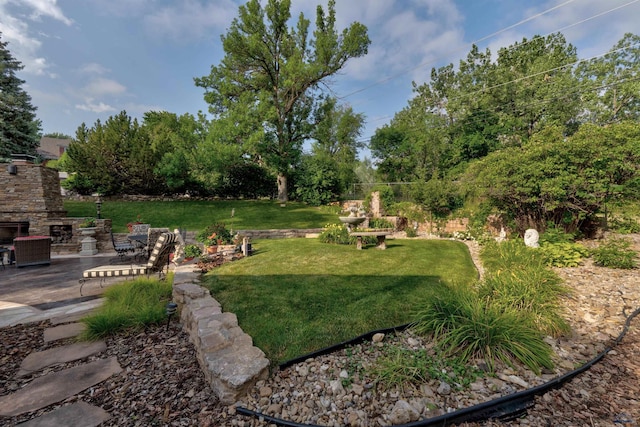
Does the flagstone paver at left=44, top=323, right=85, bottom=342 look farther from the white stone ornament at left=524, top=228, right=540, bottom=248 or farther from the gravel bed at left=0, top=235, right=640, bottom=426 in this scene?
the white stone ornament at left=524, top=228, right=540, bottom=248

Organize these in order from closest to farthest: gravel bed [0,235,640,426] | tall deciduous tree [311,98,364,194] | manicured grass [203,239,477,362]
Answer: gravel bed [0,235,640,426] → manicured grass [203,239,477,362] → tall deciduous tree [311,98,364,194]

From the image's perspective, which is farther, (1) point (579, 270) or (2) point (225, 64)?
(2) point (225, 64)

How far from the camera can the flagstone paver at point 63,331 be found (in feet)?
10.6

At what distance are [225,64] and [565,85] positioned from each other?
24488 millimetres

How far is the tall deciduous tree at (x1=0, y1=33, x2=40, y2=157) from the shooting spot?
577 inches

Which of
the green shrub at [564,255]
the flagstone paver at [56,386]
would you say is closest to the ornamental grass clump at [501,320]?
the green shrub at [564,255]

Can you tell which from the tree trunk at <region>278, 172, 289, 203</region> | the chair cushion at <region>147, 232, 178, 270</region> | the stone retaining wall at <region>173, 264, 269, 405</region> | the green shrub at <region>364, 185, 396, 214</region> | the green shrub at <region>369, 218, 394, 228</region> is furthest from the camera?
the tree trunk at <region>278, 172, 289, 203</region>

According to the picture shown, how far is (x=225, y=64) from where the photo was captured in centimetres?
1892

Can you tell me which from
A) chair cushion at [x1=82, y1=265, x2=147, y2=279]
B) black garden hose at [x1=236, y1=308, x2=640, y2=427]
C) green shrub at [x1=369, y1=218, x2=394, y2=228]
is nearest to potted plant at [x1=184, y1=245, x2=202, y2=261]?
chair cushion at [x1=82, y1=265, x2=147, y2=279]

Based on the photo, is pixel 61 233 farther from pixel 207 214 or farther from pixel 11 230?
pixel 207 214

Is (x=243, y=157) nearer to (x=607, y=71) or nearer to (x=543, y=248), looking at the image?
(x=543, y=248)

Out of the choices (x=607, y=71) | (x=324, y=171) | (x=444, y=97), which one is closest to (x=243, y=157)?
(x=324, y=171)

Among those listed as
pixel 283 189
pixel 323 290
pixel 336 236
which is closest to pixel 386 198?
pixel 336 236

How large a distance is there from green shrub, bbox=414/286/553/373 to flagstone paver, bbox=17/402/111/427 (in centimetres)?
303
